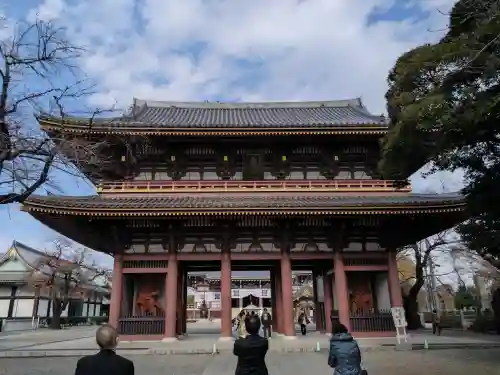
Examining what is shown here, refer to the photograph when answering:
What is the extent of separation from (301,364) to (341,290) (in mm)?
5652

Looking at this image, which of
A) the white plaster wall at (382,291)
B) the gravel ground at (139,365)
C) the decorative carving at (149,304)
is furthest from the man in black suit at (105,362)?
the white plaster wall at (382,291)

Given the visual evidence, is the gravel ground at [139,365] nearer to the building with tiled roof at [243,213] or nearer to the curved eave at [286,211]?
the building with tiled roof at [243,213]

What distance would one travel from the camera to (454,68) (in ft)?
29.5

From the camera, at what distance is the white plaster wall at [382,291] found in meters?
18.1

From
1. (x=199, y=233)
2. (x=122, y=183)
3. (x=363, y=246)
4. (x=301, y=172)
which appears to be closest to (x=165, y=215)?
(x=199, y=233)

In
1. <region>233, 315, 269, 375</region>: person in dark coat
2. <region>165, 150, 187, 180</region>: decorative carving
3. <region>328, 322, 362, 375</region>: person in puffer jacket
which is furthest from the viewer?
<region>165, 150, 187, 180</region>: decorative carving

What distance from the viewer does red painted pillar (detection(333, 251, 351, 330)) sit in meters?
16.8

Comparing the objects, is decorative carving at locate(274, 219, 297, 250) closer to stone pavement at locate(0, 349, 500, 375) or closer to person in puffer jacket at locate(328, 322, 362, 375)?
stone pavement at locate(0, 349, 500, 375)

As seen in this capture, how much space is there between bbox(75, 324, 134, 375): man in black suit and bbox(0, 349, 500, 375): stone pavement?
25.9ft

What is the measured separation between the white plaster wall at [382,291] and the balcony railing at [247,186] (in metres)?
4.10

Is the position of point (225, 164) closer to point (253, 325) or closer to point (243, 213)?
point (243, 213)

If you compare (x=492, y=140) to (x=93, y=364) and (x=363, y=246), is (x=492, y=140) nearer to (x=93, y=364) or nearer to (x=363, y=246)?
(x=363, y=246)

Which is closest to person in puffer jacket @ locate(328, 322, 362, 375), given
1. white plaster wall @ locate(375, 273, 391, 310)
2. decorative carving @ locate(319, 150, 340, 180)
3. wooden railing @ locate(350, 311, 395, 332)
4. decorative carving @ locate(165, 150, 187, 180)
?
wooden railing @ locate(350, 311, 395, 332)

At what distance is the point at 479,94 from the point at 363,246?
10.3m
